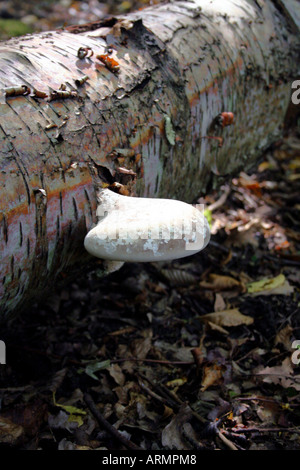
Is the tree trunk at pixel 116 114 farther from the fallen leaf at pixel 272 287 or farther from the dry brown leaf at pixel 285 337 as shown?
the dry brown leaf at pixel 285 337

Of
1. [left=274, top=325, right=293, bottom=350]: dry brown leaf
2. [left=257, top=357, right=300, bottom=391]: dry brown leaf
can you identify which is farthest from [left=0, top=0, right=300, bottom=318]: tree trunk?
[left=257, top=357, right=300, bottom=391]: dry brown leaf

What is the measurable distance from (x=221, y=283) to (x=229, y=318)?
426mm

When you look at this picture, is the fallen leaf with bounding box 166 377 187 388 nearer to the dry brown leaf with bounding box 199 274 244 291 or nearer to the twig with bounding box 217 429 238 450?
the twig with bounding box 217 429 238 450

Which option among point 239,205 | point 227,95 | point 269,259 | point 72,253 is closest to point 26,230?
point 72,253

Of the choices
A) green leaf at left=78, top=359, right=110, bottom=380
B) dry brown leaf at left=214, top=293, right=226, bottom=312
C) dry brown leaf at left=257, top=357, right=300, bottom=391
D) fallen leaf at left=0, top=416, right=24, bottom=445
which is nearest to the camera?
fallen leaf at left=0, top=416, right=24, bottom=445

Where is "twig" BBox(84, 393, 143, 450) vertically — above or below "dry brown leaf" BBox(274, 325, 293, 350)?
below

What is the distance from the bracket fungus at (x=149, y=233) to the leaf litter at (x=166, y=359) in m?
0.66

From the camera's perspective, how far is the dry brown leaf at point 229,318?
287cm

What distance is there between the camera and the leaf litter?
2.22m

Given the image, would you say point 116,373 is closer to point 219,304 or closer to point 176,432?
point 176,432

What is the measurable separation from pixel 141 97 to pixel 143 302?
1543 millimetres

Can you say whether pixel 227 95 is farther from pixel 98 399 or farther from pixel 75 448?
pixel 75 448

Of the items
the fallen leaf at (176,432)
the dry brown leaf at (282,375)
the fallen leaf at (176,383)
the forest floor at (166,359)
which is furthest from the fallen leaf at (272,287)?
the fallen leaf at (176,432)

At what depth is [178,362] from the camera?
2611 millimetres
